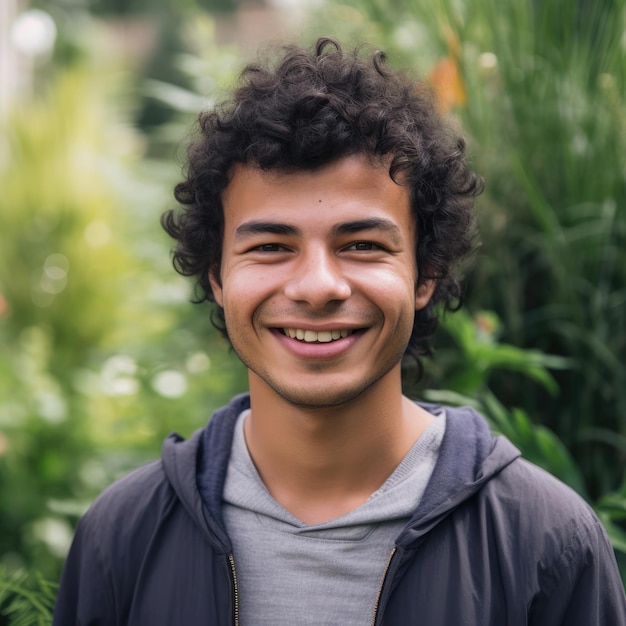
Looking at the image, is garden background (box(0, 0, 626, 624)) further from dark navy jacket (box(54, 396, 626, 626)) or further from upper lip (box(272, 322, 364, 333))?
upper lip (box(272, 322, 364, 333))

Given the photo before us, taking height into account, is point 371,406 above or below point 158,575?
above

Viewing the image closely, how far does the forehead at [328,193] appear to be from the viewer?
1.84 metres

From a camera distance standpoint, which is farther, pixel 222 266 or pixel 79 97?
pixel 79 97

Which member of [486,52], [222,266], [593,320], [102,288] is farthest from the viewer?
[102,288]

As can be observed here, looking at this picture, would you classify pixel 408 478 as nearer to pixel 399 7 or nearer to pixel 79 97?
pixel 399 7

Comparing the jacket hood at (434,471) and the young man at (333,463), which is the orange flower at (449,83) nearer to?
the young man at (333,463)

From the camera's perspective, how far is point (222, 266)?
206 cm

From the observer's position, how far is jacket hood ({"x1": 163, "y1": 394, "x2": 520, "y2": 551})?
186cm

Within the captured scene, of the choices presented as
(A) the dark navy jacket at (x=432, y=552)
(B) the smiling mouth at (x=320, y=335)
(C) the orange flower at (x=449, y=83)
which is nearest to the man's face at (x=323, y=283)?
(B) the smiling mouth at (x=320, y=335)

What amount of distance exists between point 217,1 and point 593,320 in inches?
1185

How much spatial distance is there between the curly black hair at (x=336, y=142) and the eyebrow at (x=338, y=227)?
11cm

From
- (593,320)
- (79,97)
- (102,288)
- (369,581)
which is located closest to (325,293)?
(369,581)

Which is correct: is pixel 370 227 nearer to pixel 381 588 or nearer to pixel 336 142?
pixel 336 142

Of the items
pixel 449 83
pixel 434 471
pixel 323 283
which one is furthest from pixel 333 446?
pixel 449 83
